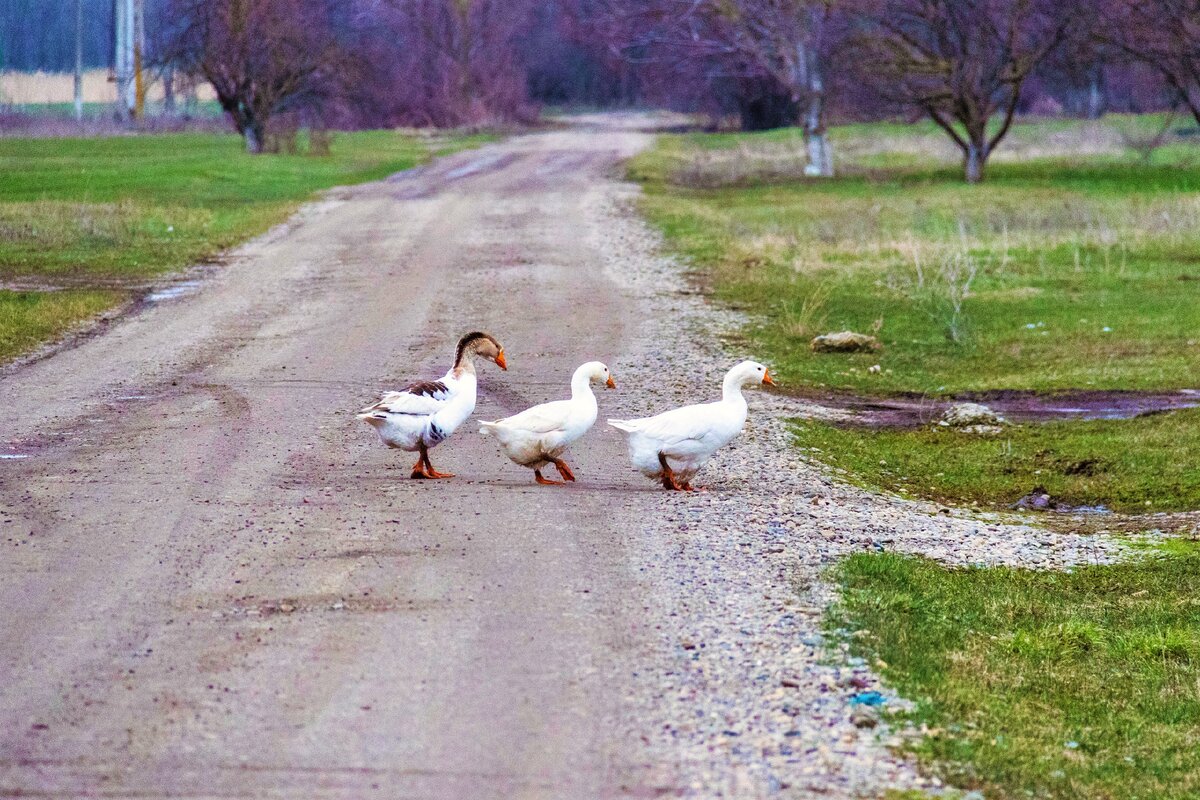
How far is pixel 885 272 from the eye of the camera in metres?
26.3

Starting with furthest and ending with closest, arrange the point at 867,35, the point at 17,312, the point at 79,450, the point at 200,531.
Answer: the point at 867,35
the point at 17,312
the point at 79,450
the point at 200,531

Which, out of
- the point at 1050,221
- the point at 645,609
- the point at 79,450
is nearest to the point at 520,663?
the point at 645,609

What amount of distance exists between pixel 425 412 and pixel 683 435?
1.82 meters

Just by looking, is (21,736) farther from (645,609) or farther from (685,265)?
(685,265)

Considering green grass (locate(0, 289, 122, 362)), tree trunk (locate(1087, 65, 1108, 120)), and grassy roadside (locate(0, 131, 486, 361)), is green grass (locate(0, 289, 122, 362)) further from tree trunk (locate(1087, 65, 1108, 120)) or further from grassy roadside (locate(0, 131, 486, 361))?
tree trunk (locate(1087, 65, 1108, 120))

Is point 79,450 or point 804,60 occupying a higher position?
point 804,60

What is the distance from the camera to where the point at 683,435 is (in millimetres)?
10750

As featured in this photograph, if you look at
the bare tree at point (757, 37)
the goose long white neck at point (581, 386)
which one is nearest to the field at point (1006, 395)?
the goose long white neck at point (581, 386)

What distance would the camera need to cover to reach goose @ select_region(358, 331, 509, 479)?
10.9 meters

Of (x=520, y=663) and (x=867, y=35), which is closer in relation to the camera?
(x=520, y=663)

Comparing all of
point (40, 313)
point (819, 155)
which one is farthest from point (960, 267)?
point (819, 155)

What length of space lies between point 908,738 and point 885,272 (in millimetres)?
20393

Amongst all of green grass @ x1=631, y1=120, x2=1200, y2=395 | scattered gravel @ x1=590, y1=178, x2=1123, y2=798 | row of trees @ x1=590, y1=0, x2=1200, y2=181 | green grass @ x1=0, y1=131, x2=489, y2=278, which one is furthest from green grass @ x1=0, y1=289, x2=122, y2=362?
row of trees @ x1=590, y1=0, x2=1200, y2=181

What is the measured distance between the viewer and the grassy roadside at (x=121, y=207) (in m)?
22.5
